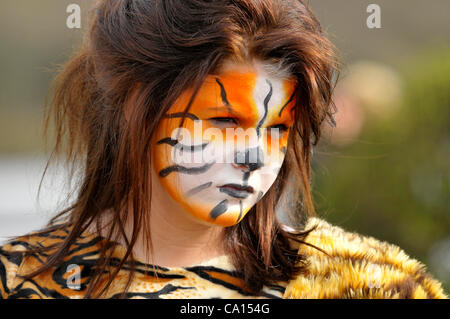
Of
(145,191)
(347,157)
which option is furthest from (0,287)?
(347,157)

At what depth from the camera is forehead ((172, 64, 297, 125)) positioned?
1.69 meters


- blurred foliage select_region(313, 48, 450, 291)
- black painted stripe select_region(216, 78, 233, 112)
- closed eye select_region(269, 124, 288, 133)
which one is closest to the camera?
black painted stripe select_region(216, 78, 233, 112)

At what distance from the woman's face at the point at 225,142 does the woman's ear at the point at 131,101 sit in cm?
11

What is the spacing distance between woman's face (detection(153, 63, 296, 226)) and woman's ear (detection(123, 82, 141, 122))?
0.11 metres

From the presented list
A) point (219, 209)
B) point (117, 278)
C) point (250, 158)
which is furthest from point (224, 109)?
point (117, 278)

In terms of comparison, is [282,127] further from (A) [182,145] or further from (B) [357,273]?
(B) [357,273]

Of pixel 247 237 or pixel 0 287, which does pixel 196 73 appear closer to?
pixel 247 237

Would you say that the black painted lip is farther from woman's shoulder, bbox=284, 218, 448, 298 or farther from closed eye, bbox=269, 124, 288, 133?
woman's shoulder, bbox=284, 218, 448, 298

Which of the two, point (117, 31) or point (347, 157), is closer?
point (117, 31)

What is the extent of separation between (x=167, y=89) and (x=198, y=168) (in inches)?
9.0

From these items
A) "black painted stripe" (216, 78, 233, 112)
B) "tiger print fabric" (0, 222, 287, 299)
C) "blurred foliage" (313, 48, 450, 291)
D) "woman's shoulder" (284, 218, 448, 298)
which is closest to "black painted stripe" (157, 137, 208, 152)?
"black painted stripe" (216, 78, 233, 112)

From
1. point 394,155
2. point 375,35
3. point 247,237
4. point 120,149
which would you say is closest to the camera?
point 120,149

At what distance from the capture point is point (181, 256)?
1.90 metres

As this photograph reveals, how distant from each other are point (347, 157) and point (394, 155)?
28cm
